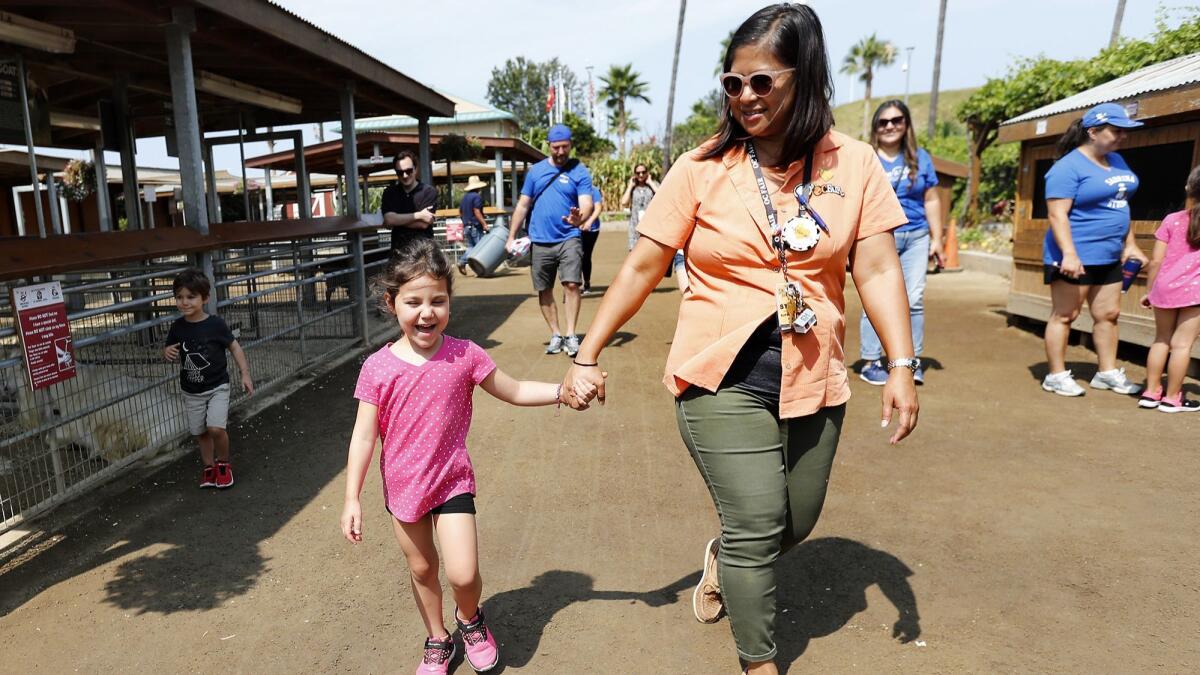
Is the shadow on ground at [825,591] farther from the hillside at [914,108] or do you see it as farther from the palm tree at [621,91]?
the hillside at [914,108]

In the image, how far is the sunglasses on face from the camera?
235 centimetres

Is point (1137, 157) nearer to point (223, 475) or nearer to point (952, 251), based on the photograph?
point (223, 475)

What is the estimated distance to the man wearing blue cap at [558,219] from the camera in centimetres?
729

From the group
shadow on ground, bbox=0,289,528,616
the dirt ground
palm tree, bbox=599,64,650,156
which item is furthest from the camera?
palm tree, bbox=599,64,650,156

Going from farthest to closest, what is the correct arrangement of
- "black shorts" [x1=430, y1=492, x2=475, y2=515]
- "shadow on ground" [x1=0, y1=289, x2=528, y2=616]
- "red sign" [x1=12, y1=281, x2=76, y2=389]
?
"red sign" [x1=12, y1=281, x2=76, y2=389] < "shadow on ground" [x1=0, y1=289, x2=528, y2=616] < "black shorts" [x1=430, y1=492, x2=475, y2=515]

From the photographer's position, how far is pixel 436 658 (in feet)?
8.86

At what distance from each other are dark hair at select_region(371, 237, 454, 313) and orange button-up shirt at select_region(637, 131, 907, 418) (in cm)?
71

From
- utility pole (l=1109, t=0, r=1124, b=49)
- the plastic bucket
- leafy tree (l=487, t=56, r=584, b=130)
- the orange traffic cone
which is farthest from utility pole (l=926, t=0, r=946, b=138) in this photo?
leafy tree (l=487, t=56, r=584, b=130)

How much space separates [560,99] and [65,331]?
153 ft

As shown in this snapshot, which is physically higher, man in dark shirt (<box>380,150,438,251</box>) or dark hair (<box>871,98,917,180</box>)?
dark hair (<box>871,98,917,180</box>)

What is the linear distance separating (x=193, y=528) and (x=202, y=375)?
0.93 meters

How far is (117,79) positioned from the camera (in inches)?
312

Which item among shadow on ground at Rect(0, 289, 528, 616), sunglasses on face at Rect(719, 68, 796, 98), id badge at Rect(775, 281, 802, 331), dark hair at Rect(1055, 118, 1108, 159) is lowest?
shadow on ground at Rect(0, 289, 528, 616)

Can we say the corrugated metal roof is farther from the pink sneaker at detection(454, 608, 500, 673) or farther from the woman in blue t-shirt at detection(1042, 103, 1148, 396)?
the pink sneaker at detection(454, 608, 500, 673)
